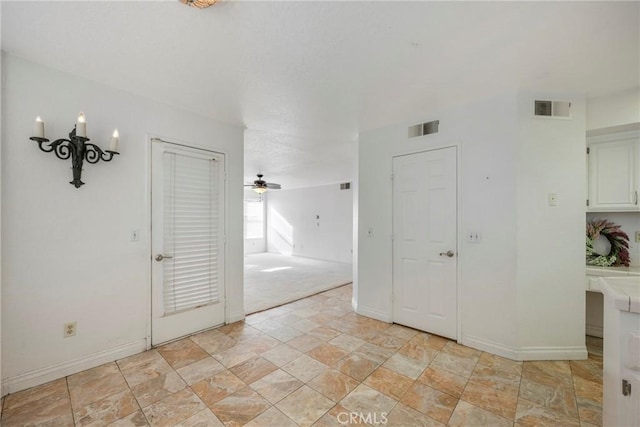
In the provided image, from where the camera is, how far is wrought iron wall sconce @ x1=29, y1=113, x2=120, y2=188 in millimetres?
1966

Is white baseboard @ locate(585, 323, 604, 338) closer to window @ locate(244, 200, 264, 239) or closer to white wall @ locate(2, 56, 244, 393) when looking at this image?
white wall @ locate(2, 56, 244, 393)

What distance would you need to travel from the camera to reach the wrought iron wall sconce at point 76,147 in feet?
6.45

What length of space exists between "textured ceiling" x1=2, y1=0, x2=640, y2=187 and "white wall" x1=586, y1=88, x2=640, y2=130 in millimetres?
191

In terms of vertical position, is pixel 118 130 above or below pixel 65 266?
above

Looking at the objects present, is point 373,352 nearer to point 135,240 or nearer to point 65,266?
point 135,240

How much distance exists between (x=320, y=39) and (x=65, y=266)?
8.74 feet

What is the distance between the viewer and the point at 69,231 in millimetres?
2178

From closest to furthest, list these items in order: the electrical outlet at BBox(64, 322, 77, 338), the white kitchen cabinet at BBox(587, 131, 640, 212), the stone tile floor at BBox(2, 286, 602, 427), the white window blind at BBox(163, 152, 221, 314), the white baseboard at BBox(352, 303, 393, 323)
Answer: the stone tile floor at BBox(2, 286, 602, 427), the electrical outlet at BBox(64, 322, 77, 338), the white kitchen cabinet at BBox(587, 131, 640, 212), the white window blind at BBox(163, 152, 221, 314), the white baseboard at BBox(352, 303, 393, 323)

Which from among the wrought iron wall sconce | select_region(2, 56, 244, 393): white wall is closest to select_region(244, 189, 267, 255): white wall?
select_region(2, 56, 244, 393): white wall

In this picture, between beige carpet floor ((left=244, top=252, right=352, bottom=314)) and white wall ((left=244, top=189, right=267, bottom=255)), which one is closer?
beige carpet floor ((left=244, top=252, right=352, bottom=314))

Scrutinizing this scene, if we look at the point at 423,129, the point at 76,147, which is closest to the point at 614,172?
the point at 423,129

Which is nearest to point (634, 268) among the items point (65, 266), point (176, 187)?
point (176, 187)

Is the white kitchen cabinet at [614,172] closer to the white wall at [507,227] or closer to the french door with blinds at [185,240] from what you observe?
the white wall at [507,227]

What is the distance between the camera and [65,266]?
2154 millimetres
